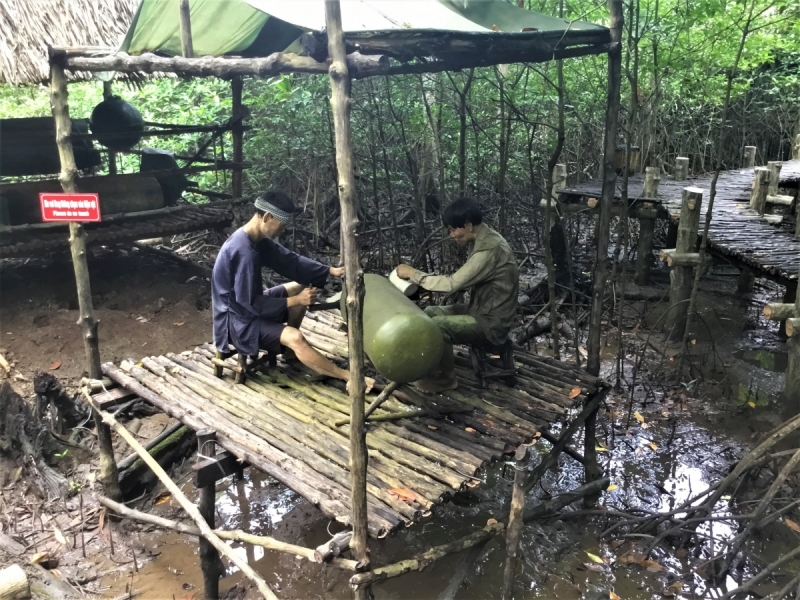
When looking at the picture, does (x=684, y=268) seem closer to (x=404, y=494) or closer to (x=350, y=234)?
(x=404, y=494)

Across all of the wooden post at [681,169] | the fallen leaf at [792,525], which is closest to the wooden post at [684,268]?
the fallen leaf at [792,525]

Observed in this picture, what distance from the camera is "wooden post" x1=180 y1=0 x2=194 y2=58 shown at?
359 centimetres

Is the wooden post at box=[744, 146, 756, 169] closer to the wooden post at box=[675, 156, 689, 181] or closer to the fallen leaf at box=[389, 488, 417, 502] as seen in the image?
the wooden post at box=[675, 156, 689, 181]

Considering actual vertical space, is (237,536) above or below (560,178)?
below

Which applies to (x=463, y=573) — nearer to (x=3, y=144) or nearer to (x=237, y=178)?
(x=237, y=178)

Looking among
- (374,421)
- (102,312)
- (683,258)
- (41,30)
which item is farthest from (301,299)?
(683,258)

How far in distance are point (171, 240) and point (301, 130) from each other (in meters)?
3.29

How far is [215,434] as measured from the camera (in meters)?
3.79

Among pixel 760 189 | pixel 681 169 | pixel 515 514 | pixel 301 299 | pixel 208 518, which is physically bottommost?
pixel 208 518

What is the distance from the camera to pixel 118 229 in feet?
25.9

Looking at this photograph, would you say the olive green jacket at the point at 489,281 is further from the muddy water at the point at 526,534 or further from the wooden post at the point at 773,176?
the wooden post at the point at 773,176

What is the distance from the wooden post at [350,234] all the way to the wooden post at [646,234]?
762 centimetres

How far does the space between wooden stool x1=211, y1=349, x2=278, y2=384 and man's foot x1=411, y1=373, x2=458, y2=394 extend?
1285 millimetres

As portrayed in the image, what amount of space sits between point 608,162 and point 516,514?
2601mm
